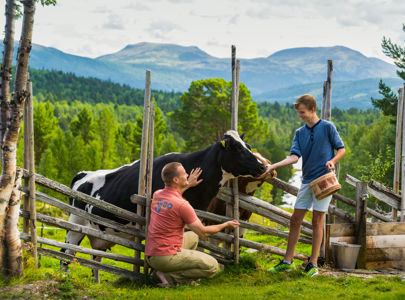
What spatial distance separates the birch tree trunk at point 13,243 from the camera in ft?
18.5

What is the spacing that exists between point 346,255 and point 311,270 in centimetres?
110

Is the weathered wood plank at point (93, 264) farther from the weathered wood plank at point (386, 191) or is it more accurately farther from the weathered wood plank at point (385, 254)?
the weathered wood plank at point (386, 191)

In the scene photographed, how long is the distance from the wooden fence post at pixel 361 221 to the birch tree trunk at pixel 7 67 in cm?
548

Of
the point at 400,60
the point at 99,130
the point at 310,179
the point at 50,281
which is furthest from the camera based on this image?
the point at 99,130

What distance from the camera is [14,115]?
5.63 m

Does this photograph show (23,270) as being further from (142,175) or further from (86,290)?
(142,175)

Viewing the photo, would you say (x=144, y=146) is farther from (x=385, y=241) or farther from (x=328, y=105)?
(x=385, y=241)

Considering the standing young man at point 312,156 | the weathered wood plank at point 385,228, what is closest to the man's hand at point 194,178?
the standing young man at point 312,156

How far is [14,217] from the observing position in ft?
18.8

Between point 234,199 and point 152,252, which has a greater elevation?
point 234,199

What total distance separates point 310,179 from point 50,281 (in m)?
3.68

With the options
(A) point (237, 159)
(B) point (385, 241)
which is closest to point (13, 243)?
(A) point (237, 159)

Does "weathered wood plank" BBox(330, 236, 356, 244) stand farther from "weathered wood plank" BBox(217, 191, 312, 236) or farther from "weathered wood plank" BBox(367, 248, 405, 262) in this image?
"weathered wood plank" BBox(217, 191, 312, 236)

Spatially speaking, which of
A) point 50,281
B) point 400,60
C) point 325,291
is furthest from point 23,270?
point 400,60
